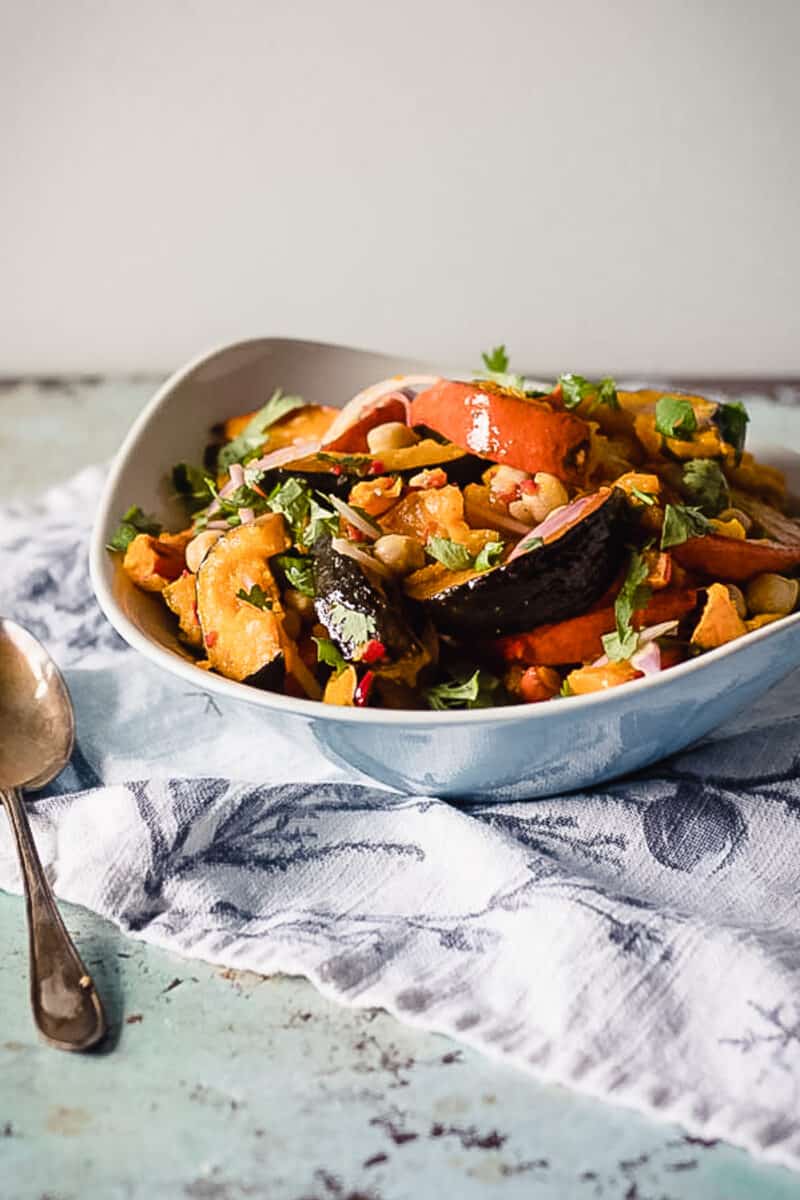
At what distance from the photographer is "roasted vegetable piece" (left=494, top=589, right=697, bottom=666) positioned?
2328mm

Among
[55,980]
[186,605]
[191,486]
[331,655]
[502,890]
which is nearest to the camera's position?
[55,980]

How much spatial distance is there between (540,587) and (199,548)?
2.00 feet

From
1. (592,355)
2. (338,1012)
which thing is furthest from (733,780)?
(592,355)

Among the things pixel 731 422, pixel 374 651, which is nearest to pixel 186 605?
pixel 374 651

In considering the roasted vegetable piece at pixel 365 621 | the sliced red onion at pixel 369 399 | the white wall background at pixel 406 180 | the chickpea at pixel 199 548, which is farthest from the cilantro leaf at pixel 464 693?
the white wall background at pixel 406 180

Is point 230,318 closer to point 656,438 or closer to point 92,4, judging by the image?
point 92,4

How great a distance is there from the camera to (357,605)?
224 centimetres

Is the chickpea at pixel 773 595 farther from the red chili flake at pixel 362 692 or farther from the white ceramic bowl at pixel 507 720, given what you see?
the red chili flake at pixel 362 692

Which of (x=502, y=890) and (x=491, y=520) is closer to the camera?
(x=502, y=890)

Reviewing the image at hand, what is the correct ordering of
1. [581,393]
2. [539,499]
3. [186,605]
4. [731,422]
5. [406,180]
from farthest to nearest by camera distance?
[406,180]
[731,422]
[581,393]
[186,605]
[539,499]

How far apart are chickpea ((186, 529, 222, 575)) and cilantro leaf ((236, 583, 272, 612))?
18 centimetres

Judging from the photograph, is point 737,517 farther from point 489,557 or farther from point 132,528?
point 132,528

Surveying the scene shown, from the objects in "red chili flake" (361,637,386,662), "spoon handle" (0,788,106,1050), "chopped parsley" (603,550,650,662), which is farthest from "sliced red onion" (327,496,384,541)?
"spoon handle" (0,788,106,1050)

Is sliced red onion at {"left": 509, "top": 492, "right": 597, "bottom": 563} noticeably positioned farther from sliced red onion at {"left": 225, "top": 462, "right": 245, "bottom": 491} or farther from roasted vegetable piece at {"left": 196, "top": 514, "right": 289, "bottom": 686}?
sliced red onion at {"left": 225, "top": 462, "right": 245, "bottom": 491}
